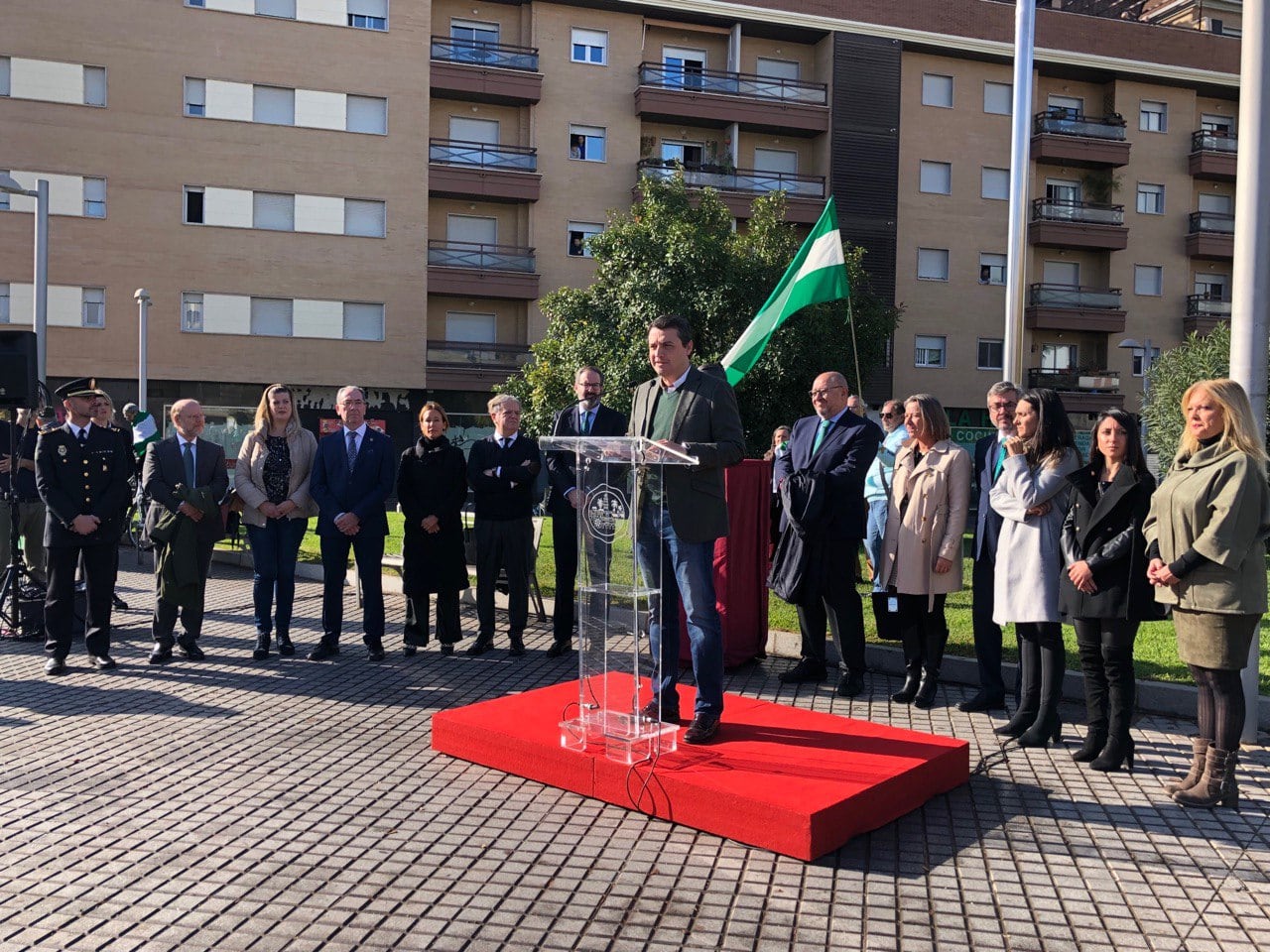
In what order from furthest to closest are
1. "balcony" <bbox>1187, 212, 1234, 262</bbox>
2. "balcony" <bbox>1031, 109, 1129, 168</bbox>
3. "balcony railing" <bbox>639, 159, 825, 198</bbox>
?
"balcony" <bbox>1187, 212, 1234, 262</bbox>, "balcony" <bbox>1031, 109, 1129, 168</bbox>, "balcony railing" <bbox>639, 159, 825, 198</bbox>

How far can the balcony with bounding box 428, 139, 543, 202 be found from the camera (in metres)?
35.2

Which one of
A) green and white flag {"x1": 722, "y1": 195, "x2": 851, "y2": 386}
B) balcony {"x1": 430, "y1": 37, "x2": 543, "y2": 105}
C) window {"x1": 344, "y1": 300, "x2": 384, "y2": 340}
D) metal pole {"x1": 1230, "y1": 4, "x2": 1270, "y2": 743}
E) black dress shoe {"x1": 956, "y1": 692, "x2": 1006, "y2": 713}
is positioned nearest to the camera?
metal pole {"x1": 1230, "y1": 4, "x2": 1270, "y2": 743}

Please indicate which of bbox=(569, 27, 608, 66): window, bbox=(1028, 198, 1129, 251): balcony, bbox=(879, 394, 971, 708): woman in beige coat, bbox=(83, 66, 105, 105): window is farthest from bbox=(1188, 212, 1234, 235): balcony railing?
bbox=(879, 394, 971, 708): woman in beige coat

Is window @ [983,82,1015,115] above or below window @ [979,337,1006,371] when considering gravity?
above

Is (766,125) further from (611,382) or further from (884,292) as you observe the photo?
(611,382)

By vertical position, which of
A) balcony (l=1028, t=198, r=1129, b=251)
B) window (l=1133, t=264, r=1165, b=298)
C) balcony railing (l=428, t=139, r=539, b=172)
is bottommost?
window (l=1133, t=264, r=1165, b=298)

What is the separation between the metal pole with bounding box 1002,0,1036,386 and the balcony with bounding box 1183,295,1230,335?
3488cm

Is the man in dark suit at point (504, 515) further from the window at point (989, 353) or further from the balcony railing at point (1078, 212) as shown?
the balcony railing at point (1078, 212)

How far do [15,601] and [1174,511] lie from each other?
9.12 metres

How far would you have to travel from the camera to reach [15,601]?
31.3 feet

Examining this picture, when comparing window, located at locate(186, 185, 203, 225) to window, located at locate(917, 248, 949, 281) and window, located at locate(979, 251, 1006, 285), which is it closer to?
window, located at locate(917, 248, 949, 281)

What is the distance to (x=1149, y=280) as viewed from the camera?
42.5 meters

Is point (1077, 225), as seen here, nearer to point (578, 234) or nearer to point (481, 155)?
point (578, 234)

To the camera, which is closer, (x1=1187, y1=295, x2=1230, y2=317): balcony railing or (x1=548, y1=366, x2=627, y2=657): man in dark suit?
(x1=548, y1=366, x2=627, y2=657): man in dark suit
